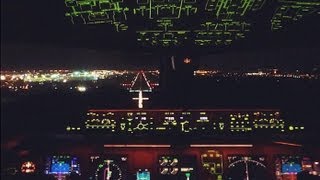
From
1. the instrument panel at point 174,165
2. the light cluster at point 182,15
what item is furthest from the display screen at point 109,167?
the light cluster at point 182,15

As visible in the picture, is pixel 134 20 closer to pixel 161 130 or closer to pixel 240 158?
pixel 161 130

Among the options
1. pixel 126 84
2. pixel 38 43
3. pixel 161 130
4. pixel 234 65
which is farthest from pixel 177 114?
pixel 38 43

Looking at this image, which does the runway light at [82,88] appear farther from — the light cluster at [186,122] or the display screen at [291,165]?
the display screen at [291,165]

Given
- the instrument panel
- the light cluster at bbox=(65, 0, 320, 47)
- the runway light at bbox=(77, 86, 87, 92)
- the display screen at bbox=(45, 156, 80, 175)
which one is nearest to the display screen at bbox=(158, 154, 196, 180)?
the instrument panel

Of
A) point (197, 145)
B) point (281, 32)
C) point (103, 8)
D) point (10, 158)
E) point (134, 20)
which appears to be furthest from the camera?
point (197, 145)

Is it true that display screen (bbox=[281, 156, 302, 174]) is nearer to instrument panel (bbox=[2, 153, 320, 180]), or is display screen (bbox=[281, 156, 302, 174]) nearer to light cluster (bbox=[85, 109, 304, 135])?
instrument panel (bbox=[2, 153, 320, 180])

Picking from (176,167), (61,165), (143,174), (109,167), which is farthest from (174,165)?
(61,165)

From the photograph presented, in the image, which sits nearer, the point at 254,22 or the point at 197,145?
the point at 254,22

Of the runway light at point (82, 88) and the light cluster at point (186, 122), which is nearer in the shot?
the light cluster at point (186, 122)

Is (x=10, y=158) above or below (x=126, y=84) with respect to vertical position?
below
